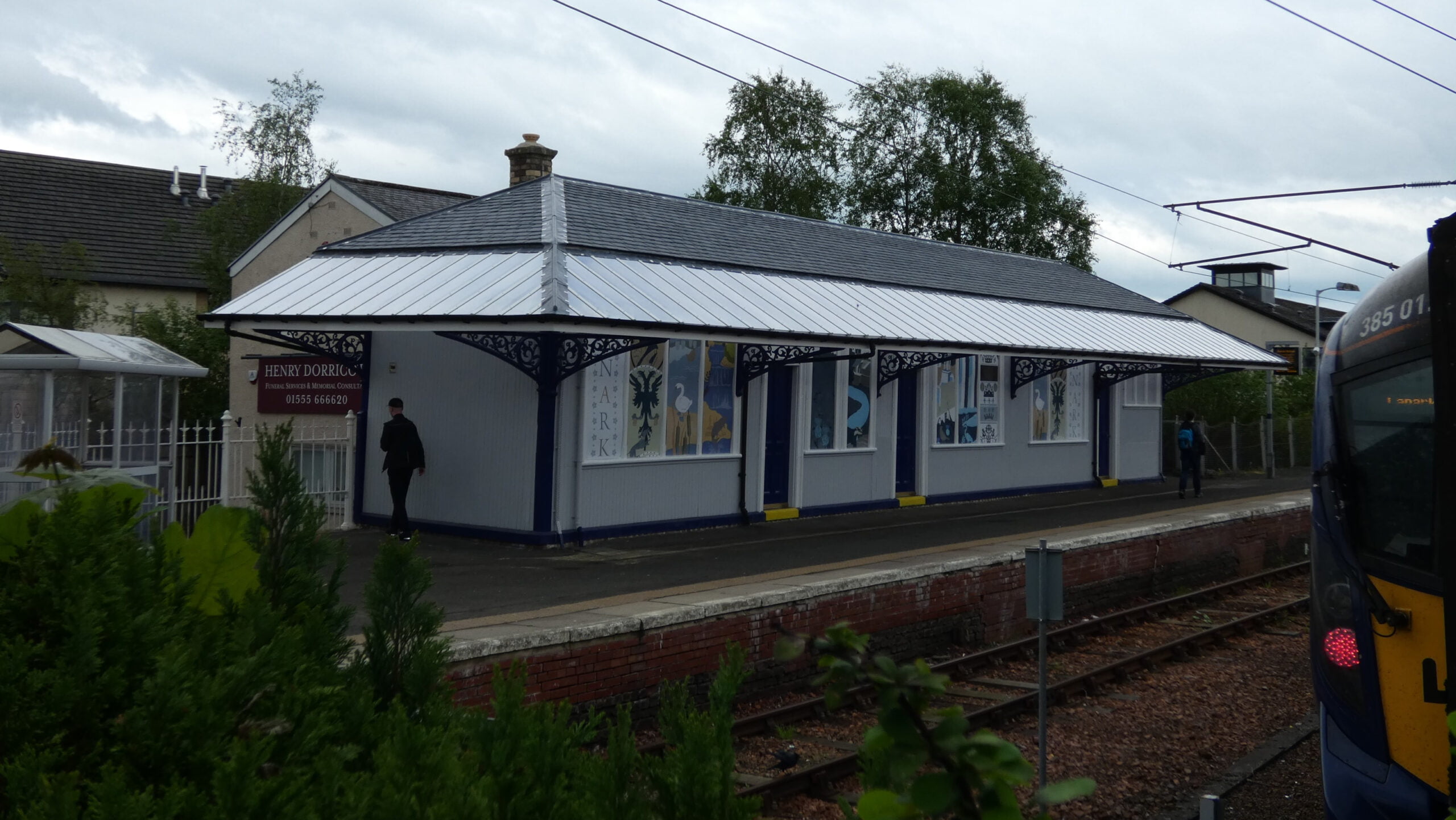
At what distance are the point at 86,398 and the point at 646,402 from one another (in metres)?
6.73

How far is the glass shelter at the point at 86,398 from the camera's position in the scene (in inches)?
417

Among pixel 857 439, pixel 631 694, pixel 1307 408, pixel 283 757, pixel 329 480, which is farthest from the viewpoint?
pixel 1307 408

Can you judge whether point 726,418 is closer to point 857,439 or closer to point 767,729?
point 857,439

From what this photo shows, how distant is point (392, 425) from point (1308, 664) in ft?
33.3

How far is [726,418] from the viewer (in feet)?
56.6

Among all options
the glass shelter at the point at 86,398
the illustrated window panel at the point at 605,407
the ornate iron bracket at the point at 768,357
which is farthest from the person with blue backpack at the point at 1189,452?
the glass shelter at the point at 86,398

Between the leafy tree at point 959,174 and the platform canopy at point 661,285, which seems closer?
the platform canopy at point 661,285

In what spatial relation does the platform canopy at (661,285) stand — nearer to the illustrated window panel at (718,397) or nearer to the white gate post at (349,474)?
the illustrated window panel at (718,397)

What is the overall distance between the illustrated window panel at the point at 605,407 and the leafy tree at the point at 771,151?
1180 inches

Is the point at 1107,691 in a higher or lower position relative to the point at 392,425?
lower

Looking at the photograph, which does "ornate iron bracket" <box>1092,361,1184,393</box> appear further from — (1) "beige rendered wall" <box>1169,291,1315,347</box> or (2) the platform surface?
(1) "beige rendered wall" <box>1169,291,1315,347</box>

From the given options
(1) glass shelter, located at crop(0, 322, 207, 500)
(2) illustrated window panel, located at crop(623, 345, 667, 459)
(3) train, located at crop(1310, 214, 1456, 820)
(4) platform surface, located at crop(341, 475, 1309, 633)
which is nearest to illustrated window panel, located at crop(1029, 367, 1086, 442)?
(4) platform surface, located at crop(341, 475, 1309, 633)

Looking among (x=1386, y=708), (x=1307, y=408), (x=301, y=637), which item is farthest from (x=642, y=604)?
(x=1307, y=408)

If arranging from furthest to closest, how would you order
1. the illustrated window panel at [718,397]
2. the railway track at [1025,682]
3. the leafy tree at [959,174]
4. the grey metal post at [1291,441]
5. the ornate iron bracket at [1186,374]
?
1. the leafy tree at [959,174]
2. the grey metal post at [1291,441]
3. the ornate iron bracket at [1186,374]
4. the illustrated window panel at [718,397]
5. the railway track at [1025,682]
